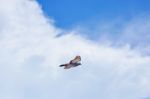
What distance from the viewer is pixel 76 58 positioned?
119 m

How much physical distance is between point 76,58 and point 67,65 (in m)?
5.95

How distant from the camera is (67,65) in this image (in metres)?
116
